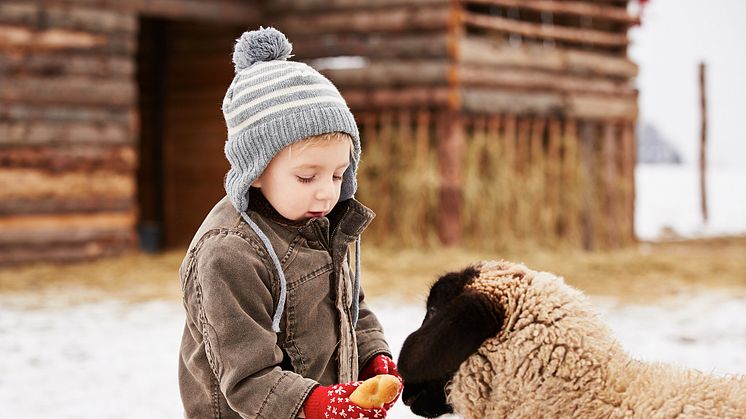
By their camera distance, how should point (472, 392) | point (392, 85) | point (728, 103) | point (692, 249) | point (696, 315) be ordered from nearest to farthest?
point (472, 392)
point (696, 315)
point (392, 85)
point (692, 249)
point (728, 103)

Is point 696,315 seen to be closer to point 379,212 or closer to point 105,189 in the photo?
point 379,212

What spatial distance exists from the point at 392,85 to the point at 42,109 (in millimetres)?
3884

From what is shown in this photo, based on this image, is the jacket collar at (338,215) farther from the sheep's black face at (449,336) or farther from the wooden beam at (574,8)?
the wooden beam at (574,8)

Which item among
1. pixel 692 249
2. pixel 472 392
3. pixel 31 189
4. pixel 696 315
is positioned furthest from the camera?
pixel 692 249

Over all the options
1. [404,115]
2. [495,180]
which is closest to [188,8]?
[404,115]

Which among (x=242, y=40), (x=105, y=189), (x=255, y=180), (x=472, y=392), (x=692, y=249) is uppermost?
(x=242, y=40)

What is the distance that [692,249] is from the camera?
1291cm

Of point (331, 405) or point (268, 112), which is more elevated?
point (268, 112)

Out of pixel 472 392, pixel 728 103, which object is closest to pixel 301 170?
pixel 472 392

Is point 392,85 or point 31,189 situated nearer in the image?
point 31,189

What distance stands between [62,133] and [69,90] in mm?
488

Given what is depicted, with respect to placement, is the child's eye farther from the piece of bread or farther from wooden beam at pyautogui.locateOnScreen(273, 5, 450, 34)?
wooden beam at pyautogui.locateOnScreen(273, 5, 450, 34)

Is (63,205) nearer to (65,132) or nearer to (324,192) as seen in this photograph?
(65,132)

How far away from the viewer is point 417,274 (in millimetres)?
8766
